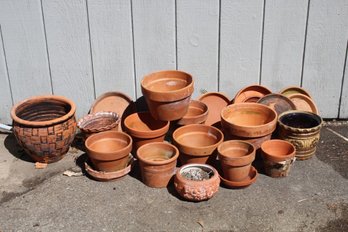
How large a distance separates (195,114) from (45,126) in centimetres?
114

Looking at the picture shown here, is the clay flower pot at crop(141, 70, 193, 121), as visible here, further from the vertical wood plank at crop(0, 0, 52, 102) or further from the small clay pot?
the vertical wood plank at crop(0, 0, 52, 102)

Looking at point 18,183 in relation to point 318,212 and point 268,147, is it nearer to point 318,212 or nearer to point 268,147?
point 268,147

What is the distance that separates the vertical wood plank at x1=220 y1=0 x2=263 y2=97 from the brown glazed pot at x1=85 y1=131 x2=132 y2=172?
3.27 feet

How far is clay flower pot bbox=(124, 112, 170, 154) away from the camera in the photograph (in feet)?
10.3

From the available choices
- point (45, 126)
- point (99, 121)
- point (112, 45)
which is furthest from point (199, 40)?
point (45, 126)

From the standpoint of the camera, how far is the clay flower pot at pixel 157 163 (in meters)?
2.89

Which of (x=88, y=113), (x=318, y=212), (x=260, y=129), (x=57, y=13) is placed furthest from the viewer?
(x=88, y=113)

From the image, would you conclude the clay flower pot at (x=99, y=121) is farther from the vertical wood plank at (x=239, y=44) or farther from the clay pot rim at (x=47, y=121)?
the vertical wood plank at (x=239, y=44)

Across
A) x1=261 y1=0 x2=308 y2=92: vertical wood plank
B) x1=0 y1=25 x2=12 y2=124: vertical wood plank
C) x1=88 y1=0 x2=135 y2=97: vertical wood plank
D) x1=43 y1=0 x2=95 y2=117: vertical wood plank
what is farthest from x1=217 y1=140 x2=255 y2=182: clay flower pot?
x1=0 y1=25 x2=12 y2=124: vertical wood plank

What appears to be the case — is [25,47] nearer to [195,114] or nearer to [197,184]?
[195,114]

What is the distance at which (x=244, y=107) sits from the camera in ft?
11.0

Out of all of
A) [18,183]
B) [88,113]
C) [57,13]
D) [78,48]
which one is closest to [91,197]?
[18,183]

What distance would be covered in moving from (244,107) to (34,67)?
1.70 m

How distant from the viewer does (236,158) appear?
111 inches
